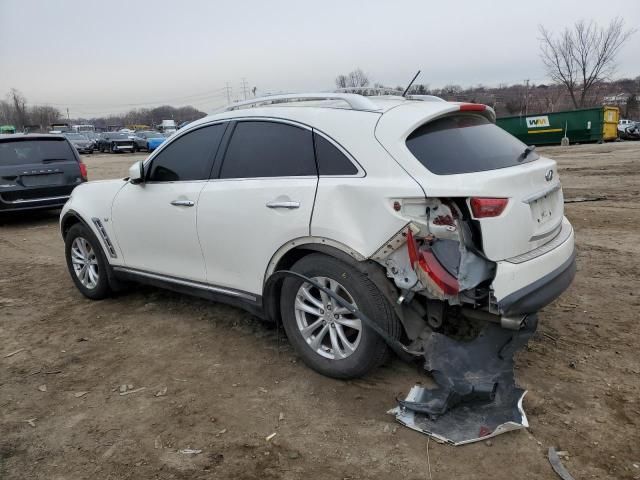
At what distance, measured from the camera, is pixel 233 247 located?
3.73 metres

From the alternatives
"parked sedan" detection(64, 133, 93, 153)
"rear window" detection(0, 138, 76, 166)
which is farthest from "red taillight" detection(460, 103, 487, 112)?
"parked sedan" detection(64, 133, 93, 153)

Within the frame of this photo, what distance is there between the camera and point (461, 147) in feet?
10.5

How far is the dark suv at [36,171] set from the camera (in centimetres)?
910

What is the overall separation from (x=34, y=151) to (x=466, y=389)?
9.22 meters

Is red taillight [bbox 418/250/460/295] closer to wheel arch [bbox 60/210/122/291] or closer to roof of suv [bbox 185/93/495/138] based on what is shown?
roof of suv [bbox 185/93/495/138]

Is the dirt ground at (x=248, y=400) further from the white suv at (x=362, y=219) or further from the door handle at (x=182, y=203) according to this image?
the door handle at (x=182, y=203)

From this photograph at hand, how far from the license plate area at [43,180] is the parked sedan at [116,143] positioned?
30167 millimetres

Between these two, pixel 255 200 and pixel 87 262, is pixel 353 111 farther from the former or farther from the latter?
pixel 87 262

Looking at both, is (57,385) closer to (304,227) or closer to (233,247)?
(233,247)

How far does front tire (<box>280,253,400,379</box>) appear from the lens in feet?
10.1

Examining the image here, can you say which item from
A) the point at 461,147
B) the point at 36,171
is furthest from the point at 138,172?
the point at 36,171

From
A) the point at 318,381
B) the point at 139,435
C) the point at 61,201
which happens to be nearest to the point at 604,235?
the point at 318,381

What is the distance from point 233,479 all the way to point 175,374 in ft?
4.11

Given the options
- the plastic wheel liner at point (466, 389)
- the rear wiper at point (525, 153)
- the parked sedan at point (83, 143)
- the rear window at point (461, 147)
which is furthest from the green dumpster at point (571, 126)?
the parked sedan at point (83, 143)
